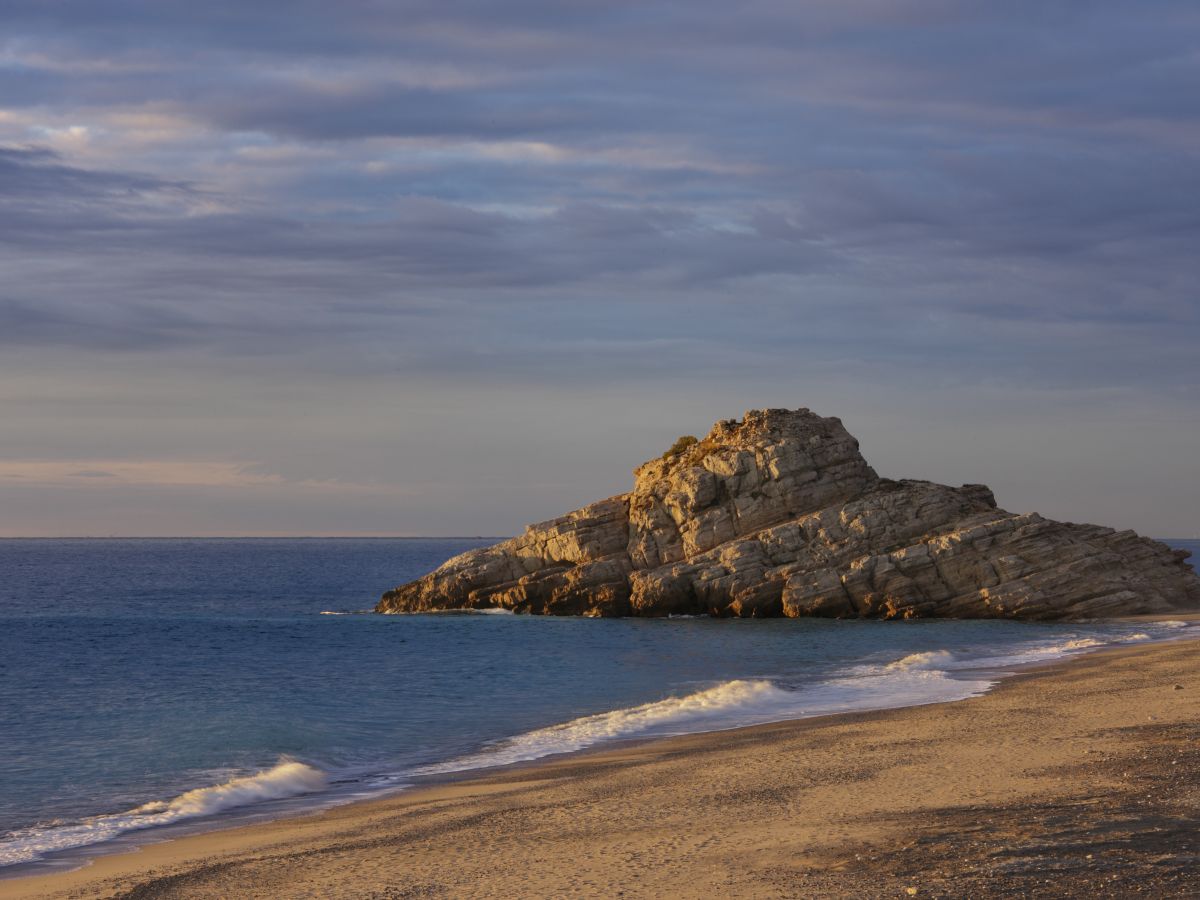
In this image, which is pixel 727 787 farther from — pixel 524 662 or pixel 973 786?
pixel 524 662

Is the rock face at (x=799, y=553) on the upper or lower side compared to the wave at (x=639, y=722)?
upper

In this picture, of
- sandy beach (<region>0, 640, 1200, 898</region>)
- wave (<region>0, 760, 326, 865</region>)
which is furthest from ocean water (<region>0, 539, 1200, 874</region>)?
sandy beach (<region>0, 640, 1200, 898</region>)

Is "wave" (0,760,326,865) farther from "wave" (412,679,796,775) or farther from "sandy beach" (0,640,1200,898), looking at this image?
"wave" (412,679,796,775)

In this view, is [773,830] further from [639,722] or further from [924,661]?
[924,661]

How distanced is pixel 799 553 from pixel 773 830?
58.1 m

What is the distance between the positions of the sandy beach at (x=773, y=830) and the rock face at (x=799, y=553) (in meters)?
44.5

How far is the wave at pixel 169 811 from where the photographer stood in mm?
19875

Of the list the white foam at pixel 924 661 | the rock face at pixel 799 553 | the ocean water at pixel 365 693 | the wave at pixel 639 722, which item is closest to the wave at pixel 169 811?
the ocean water at pixel 365 693

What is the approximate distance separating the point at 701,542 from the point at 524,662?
27.8m

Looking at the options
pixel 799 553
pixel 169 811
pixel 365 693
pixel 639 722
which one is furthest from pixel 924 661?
pixel 169 811

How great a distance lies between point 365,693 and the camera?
42625 mm

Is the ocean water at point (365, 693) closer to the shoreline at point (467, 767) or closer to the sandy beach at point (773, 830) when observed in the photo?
the shoreline at point (467, 767)

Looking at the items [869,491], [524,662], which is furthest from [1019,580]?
[524,662]

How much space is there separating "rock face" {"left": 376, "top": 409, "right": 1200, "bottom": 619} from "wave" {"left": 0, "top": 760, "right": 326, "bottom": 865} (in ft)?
163
